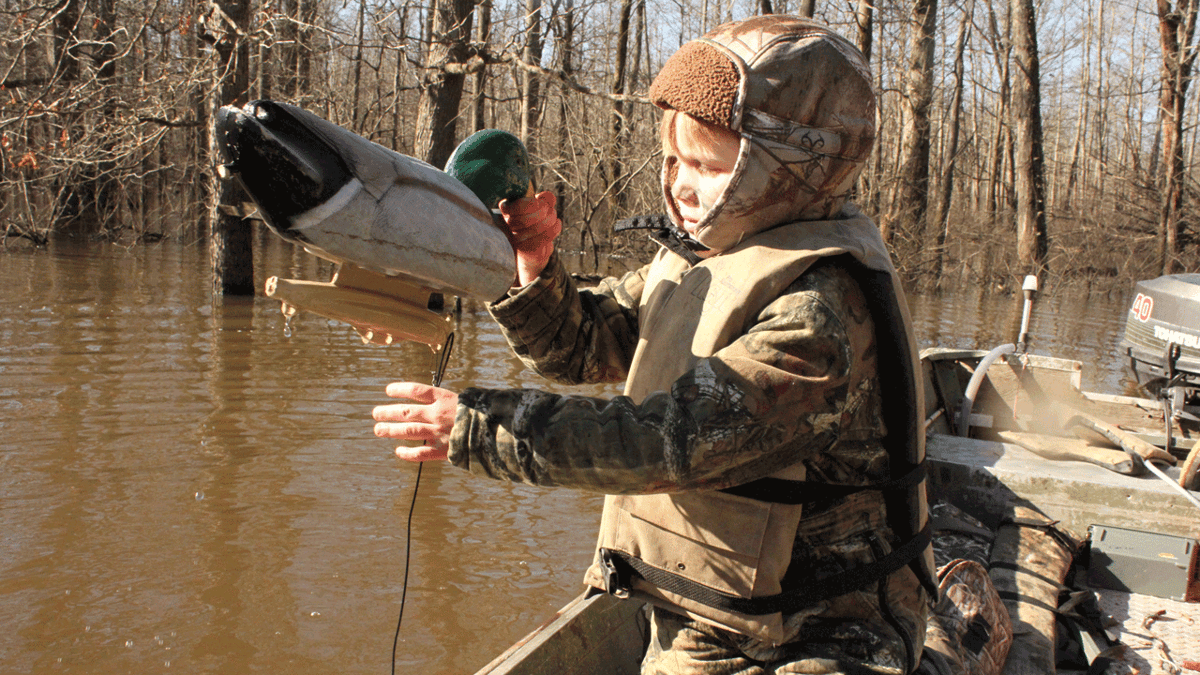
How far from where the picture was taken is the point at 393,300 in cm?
195

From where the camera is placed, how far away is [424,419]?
1696mm

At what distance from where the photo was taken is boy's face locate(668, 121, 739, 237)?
1890 mm

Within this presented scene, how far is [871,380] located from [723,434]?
1.45ft

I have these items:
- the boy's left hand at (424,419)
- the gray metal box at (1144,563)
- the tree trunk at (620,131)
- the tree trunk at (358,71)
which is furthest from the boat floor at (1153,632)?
the tree trunk at (620,131)

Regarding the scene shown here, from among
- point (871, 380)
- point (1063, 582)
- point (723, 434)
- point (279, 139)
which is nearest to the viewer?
point (723, 434)

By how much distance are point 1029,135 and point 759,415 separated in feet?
62.1

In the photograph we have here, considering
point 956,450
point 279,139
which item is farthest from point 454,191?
point 956,450

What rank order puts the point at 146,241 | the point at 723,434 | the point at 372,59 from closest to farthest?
the point at 723,434, the point at 146,241, the point at 372,59

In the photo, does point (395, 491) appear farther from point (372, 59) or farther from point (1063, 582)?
point (372, 59)

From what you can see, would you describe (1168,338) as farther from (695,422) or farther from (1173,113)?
(1173,113)

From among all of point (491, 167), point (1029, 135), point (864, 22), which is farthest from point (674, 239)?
point (1029, 135)

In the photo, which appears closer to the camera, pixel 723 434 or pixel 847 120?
pixel 723 434

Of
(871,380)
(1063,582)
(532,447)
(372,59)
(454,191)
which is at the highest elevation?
(372,59)

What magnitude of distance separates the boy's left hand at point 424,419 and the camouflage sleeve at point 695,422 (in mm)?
33
